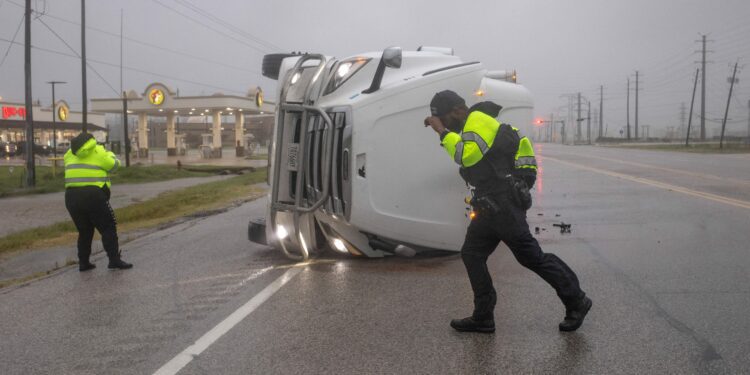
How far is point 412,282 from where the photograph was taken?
640 cm

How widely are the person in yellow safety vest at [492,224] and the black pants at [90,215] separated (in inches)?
178

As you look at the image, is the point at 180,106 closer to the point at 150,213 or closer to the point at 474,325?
the point at 150,213

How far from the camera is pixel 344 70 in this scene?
6.98 meters

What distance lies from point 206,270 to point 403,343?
3633 millimetres

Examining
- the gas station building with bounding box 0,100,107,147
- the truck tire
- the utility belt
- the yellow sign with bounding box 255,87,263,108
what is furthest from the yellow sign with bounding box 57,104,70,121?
the utility belt

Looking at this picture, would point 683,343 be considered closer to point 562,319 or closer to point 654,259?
point 562,319

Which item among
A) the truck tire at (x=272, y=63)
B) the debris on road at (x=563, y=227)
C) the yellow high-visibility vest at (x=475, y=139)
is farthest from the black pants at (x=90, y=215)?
the debris on road at (x=563, y=227)

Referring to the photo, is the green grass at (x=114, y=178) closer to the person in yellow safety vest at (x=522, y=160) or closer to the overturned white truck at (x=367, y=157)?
the overturned white truck at (x=367, y=157)

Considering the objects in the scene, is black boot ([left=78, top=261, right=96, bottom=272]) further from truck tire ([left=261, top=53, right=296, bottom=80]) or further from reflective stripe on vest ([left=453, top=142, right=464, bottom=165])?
reflective stripe on vest ([left=453, top=142, right=464, bottom=165])

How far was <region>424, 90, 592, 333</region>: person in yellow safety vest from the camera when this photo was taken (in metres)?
4.63

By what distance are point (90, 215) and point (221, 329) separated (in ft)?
11.0

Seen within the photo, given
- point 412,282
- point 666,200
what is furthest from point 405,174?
point 666,200

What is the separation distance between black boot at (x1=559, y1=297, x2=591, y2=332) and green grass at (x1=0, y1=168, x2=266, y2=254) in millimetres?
9093

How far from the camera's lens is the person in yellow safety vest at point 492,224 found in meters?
4.63
